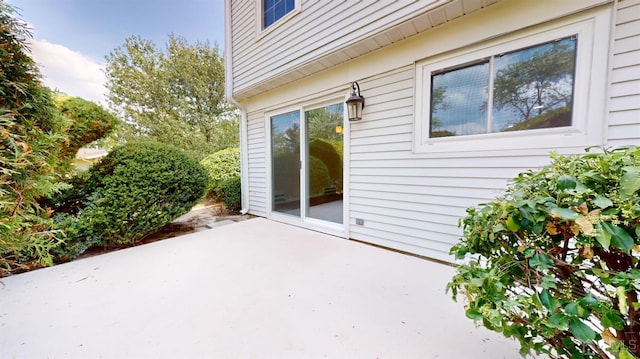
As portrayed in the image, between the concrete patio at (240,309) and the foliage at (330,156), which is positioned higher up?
the foliage at (330,156)

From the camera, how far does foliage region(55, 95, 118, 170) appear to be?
3.05m

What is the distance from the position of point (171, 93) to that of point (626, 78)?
1469 cm

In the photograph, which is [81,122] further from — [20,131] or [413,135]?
[413,135]

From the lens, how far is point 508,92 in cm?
224

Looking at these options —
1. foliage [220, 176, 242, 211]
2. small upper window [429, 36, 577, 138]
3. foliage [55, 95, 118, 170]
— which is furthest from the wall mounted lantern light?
foliage [220, 176, 242, 211]

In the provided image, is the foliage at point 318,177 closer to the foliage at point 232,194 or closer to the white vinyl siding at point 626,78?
→ the foliage at point 232,194

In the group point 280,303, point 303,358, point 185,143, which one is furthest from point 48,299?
point 185,143

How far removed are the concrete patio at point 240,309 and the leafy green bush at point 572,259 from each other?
770 mm

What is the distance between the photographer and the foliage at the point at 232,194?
5680 millimetres

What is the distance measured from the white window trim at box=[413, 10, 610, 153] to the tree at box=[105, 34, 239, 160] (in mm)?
11111

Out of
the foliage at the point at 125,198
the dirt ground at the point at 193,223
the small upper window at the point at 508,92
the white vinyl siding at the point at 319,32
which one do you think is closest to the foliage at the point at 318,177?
the white vinyl siding at the point at 319,32

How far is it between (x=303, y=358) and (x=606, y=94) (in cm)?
299

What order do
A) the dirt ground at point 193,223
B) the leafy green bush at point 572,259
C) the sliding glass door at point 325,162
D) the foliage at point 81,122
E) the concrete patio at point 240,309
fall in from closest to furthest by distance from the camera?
the leafy green bush at point 572,259 → the concrete patio at point 240,309 → the foliage at point 81,122 → the dirt ground at point 193,223 → the sliding glass door at point 325,162

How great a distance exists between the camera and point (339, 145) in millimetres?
3650
